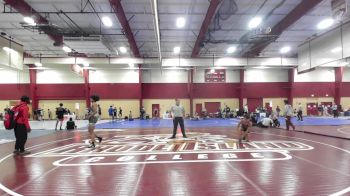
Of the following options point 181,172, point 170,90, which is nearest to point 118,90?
point 170,90

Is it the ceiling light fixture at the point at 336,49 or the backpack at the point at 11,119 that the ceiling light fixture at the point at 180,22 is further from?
the backpack at the point at 11,119

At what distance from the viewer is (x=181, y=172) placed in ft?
21.1

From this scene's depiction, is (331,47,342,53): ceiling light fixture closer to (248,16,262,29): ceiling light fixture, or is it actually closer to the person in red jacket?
(248,16,262,29): ceiling light fixture

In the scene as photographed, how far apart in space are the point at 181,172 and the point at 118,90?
33918 millimetres

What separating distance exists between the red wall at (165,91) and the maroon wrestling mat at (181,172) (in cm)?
3024

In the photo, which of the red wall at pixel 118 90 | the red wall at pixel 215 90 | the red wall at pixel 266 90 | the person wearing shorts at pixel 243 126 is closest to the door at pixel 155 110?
the red wall at pixel 118 90

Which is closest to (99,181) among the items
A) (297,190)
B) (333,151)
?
(297,190)

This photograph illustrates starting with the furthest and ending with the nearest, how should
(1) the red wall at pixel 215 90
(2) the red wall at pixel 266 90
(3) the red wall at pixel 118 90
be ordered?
(2) the red wall at pixel 266 90, (1) the red wall at pixel 215 90, (3) the red wall at pixel 118 90

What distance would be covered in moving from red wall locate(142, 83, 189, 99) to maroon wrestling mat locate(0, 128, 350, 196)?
30.2 m

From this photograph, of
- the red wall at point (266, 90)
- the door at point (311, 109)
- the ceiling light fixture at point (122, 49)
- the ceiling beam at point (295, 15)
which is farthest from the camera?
the red wall at point (266, 90)

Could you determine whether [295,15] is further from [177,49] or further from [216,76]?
[216,76]

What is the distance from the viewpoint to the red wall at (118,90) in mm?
39406

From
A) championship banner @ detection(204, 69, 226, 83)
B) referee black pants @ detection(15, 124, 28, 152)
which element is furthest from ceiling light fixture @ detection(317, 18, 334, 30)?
referee black pants @ detection(15, 124, 28, 152)

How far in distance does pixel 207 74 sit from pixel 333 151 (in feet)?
97.3
